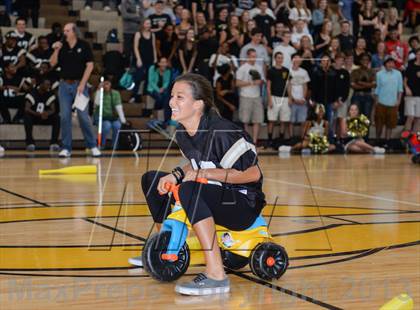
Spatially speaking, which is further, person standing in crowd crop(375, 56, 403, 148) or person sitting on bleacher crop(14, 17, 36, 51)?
person standing in crowd crop(375, 56, 403, 148)

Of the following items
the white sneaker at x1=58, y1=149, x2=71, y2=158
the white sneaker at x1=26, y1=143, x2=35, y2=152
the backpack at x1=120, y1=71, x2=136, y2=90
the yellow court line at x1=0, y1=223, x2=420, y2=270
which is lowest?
the white sneaker at x1=26, y1=143, x2=35, y2=152

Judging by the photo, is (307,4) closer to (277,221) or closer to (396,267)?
(277,221)

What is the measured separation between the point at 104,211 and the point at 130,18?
1098 cm

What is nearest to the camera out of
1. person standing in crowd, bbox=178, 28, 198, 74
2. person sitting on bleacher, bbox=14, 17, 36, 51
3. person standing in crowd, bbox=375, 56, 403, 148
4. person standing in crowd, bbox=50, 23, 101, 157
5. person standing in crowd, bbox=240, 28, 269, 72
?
person standing in crowd, bbox=50, 23, 101, 157

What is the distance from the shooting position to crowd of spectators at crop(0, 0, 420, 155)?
1661 cm

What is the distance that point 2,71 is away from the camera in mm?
16203

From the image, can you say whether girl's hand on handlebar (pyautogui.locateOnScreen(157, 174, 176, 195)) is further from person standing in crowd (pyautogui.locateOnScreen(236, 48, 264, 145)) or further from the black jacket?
the black jacket

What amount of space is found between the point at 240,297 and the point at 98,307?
74 centimetres

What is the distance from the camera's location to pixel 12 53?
16.3 meters

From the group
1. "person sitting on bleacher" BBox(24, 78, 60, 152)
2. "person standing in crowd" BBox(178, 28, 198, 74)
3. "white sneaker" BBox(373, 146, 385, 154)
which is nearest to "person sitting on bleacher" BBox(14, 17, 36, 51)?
"person sitting on bleacher" BBox(24, 78, 60, 152)

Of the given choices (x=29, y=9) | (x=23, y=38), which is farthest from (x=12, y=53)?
(x=29, y=9)

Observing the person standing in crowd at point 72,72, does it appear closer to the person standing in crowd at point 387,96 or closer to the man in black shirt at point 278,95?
the man in black shirt at point 278,95

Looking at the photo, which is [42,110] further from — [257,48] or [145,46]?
[257,48]

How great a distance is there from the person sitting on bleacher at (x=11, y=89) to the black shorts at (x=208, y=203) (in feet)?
38.2
